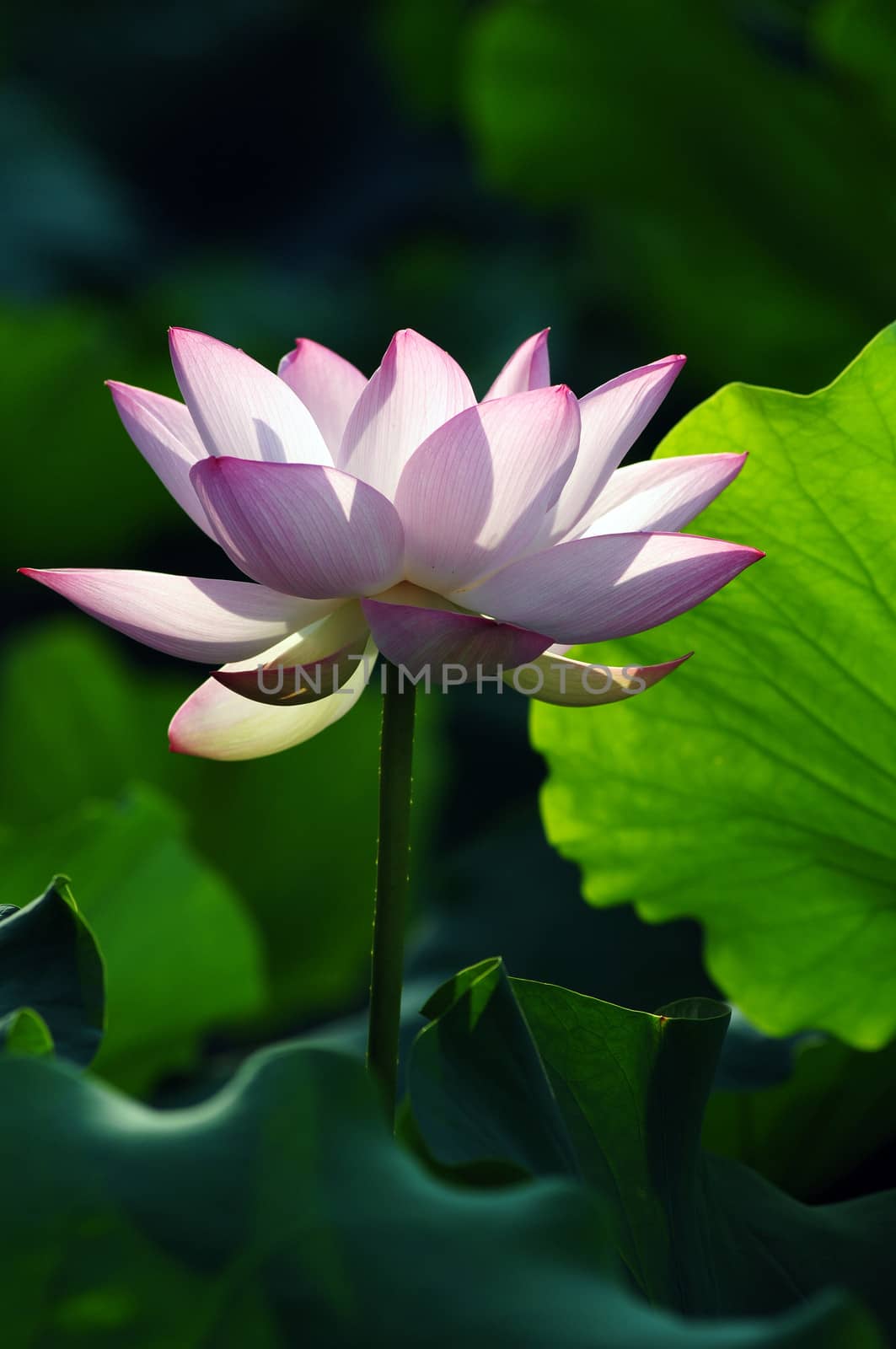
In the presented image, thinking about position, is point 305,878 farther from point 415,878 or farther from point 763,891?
point 763,891

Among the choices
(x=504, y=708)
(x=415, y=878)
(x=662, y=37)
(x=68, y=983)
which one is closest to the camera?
(x=68, y=983)

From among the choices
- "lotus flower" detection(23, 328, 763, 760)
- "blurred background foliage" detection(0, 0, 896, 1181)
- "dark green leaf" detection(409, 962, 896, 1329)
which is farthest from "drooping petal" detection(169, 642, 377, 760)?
"blurred background foliage" detection(0, 0, 896, 1181)

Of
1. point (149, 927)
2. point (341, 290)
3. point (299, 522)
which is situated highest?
point (341, 290)

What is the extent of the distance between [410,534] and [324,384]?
128 millimetres

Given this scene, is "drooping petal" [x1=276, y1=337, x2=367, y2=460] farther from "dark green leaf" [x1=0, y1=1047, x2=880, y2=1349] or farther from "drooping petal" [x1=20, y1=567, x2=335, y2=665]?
"dark green leaf" [x1=0, y1=1047, x2=880, y2=1349]

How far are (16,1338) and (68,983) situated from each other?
11 centimetres

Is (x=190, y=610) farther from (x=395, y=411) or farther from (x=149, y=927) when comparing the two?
(x=149, y=927)

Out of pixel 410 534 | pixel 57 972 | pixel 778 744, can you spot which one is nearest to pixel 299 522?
pixel 410 534

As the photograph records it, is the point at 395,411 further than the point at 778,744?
No

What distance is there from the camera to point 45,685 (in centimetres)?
157

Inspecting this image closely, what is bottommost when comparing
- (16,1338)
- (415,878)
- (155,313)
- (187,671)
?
(415,878)

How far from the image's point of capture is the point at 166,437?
0.42 m

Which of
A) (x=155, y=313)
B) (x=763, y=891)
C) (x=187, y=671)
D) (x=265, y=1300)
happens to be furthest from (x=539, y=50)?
(x=265, y=1300)

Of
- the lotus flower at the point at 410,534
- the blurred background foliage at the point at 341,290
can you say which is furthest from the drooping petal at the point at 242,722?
the blurred background foliage at the point at 341,290
